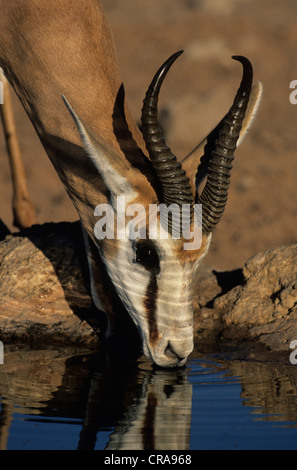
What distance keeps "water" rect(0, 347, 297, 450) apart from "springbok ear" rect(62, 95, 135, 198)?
3.60 feet

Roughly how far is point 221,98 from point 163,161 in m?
9.30

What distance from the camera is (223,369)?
5125 millimetres

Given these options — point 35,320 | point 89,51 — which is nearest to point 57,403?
point 35,320

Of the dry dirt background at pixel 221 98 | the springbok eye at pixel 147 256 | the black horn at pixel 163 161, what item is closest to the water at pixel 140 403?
the springbok eye at pixel 147 256

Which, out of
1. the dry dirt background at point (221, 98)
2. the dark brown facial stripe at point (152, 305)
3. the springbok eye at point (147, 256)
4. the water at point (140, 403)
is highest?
the dry dirt background at point (221, 98)

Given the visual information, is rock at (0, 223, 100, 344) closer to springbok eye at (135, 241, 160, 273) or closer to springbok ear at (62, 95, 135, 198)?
springbok eye at (135, 241, 160, 273)

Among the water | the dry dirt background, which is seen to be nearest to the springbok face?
the water

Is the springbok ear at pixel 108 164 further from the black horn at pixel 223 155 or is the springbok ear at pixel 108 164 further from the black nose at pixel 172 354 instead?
the black nose at pixel 172 354

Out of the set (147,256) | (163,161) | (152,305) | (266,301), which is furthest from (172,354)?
(163,161)

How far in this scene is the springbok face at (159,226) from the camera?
15.8ft

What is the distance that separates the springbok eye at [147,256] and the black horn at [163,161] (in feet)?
0.99

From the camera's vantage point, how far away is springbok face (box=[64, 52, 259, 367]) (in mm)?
4816

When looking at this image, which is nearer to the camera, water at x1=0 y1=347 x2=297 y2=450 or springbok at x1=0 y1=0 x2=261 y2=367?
water at x1=0 y1=347 x2=297 y2=450

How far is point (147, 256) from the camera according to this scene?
5.10 m
